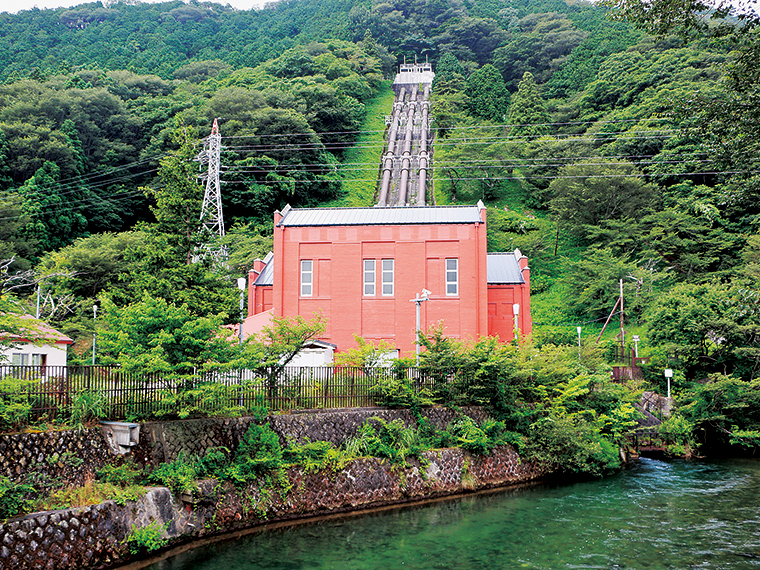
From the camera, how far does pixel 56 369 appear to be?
586 inches

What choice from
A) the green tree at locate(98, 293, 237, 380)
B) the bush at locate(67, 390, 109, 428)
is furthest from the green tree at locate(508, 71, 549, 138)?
the bush at locate(67, 390, 109, 428)

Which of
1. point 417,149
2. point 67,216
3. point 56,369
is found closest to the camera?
point 56,369

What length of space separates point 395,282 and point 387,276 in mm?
603

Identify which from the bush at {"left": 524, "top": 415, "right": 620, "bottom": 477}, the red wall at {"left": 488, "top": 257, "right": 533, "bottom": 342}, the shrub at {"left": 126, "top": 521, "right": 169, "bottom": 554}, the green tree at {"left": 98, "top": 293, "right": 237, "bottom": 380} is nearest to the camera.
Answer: the shrub at {"left": 126, "top": 521, "right": 169, "bottom": 554}

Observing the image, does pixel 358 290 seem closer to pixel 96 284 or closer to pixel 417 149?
pixel 96 284

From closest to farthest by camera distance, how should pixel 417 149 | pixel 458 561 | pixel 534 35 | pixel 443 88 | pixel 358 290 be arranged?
pixel 458 561
pixel 358 290
pixel 417 149
pixel 443 88
pixel 534 35

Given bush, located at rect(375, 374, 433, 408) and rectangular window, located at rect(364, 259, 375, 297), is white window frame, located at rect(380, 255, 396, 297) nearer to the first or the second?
rectangular window, located at rect(364, 259, 375, 297)

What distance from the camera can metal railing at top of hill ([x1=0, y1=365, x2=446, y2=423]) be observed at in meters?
14.3

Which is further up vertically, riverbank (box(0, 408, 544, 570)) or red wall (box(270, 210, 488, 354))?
red wall (box(270, 210, 488, 354))

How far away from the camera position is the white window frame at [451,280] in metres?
30.3

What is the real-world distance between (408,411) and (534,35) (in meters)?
103

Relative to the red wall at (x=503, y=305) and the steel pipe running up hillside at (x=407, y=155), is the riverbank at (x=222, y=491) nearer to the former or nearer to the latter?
the red wall at (x=503, y=305)

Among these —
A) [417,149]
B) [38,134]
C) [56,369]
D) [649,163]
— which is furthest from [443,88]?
[56,369]

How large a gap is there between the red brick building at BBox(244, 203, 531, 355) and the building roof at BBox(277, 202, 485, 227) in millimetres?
58
